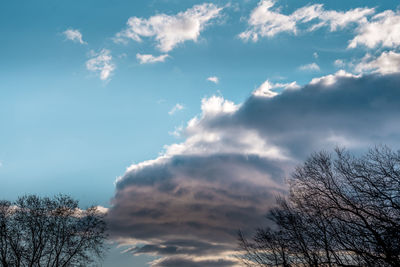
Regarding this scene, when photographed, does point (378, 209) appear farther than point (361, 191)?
No

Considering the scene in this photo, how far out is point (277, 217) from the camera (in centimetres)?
2178

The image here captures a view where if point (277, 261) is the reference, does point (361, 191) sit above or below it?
above

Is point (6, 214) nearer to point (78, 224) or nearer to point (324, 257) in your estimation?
point (78, 224)

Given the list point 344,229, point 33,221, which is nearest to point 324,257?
point 344,229

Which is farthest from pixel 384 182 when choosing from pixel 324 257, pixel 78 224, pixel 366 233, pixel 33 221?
pixel 33 221

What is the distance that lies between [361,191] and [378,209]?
4.48 feet

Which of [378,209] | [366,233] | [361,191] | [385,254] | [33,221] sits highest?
[33,221]

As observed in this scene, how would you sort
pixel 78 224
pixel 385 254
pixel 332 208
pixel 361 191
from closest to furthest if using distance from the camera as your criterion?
pixel 385 254 → pixel 361 191 → pixel 332 208 → pixel 78 224

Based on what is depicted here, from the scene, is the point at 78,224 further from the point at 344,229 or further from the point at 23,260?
the point at 344,229

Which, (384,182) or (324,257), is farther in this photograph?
(324,257)

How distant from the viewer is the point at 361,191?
15.0m

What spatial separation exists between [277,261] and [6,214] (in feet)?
94.2

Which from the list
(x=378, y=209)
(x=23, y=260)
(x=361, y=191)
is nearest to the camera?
(x=378, y=209)

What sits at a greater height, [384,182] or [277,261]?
[384,182]
